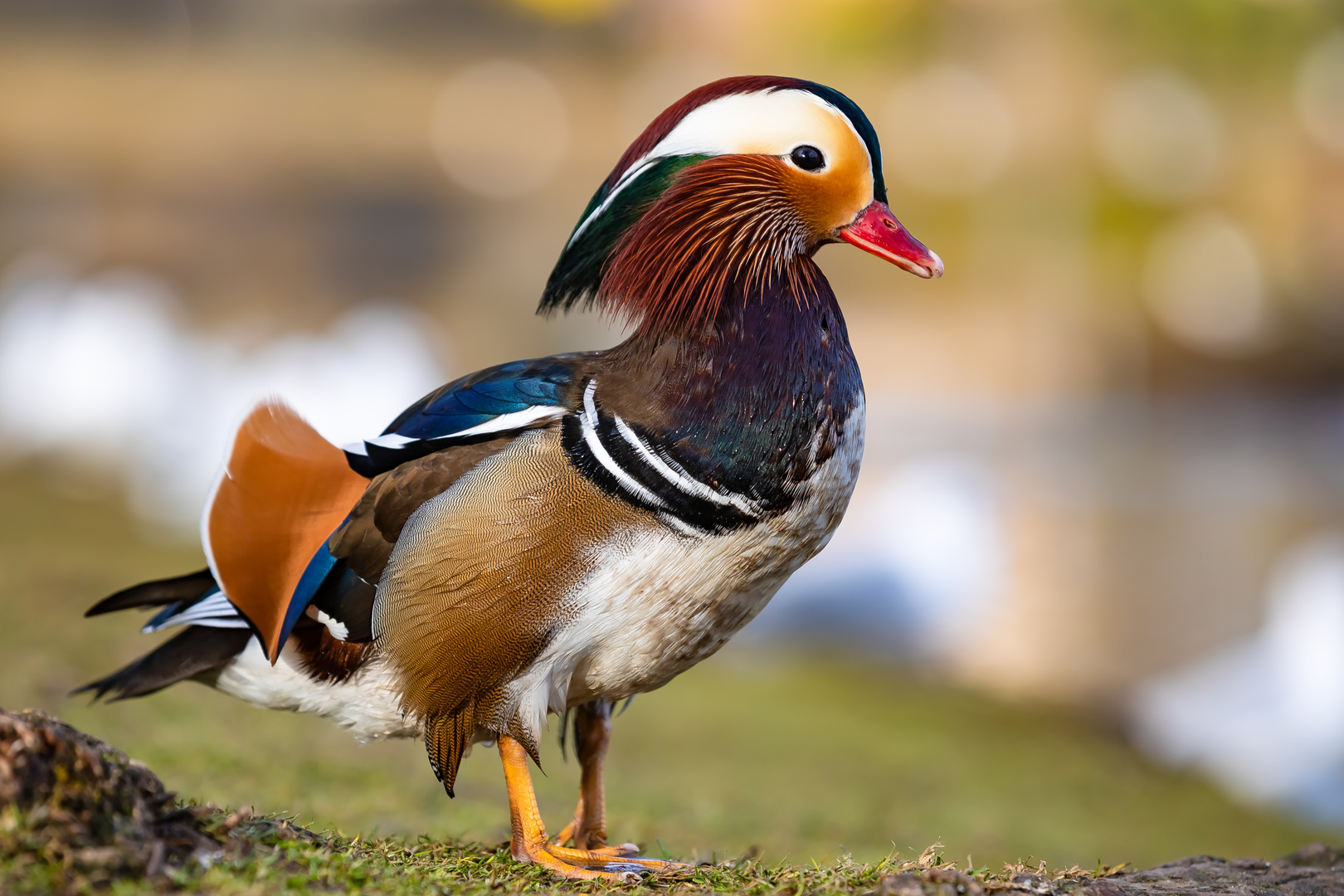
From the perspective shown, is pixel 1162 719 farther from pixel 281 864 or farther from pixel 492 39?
pixel 492 39

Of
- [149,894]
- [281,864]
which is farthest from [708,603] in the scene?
[149,894]

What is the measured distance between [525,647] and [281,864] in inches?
25.6

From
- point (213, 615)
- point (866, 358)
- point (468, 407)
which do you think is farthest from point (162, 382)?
point (866, 358)

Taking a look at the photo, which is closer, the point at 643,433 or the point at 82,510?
the point at 643,433

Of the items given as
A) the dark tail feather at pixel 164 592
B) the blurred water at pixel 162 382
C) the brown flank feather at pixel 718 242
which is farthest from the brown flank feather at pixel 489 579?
the blurred water at pixel 162 382

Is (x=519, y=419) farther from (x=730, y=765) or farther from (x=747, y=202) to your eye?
(x=730, y=765)

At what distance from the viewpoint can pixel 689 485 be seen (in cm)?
267

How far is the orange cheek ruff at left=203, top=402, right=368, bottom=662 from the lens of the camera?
9.48 ft

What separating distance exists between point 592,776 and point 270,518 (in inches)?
40.1

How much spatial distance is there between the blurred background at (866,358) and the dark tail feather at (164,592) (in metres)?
0.44

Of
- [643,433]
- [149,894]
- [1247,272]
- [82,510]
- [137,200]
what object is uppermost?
[1247,272]

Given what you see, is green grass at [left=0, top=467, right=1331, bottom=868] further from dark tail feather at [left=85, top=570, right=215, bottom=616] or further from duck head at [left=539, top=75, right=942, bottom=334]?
duck head at [left=539, top=75, right=942, bottom=334]

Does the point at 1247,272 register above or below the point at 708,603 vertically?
above

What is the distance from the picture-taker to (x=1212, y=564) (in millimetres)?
14844
